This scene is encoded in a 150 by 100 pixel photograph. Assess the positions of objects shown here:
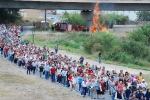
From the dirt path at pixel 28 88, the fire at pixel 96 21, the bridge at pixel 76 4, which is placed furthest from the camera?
the fire at pixel 96 21

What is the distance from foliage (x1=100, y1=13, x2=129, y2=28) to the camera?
276 ft

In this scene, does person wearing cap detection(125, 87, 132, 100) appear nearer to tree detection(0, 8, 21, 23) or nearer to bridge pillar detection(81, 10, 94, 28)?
bridge pillar detection(81, 10, 94, 28)

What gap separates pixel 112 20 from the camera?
88.1m

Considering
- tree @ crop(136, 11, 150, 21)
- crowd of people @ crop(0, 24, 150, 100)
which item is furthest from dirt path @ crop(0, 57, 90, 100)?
tree @ crop(136, 11, 150, 21)

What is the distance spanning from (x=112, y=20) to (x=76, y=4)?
57.9 feet

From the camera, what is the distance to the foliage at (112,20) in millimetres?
84250

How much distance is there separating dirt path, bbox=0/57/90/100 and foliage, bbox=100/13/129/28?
50168mm

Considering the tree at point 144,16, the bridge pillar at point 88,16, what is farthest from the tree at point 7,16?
the tree at point 144,16

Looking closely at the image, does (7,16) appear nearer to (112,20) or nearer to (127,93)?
(112,20)

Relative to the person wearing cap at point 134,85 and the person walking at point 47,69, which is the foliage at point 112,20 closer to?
the person walking at point 47,69

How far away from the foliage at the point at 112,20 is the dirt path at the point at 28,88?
50168mm

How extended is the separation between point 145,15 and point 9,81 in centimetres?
7641

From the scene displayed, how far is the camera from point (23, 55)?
35250 mm

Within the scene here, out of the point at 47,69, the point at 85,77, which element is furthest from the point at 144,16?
the point at 85,77
